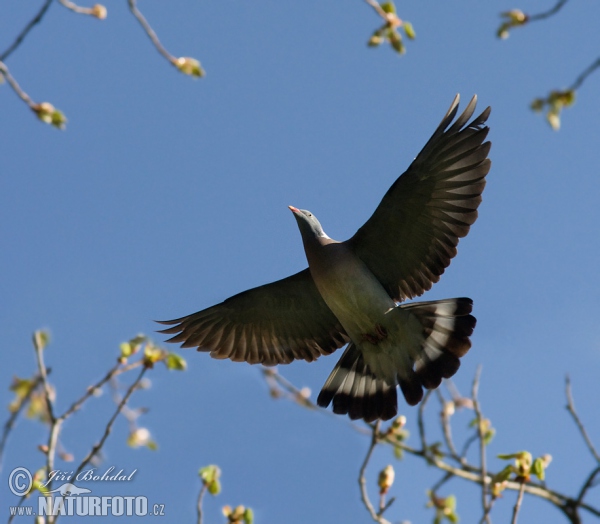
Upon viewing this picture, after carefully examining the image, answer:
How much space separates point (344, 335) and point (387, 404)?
93cm

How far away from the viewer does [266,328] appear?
22.7 ft

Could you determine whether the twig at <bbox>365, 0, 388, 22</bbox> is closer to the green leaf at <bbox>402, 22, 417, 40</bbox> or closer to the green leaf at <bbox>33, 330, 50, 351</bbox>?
the green leaf at <bbox>402, 22, 417, 40</bbox>

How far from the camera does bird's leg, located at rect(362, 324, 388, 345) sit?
6.11m

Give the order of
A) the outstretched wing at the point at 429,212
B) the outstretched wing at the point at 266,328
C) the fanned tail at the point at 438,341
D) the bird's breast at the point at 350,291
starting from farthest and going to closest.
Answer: the outstretched wing at the point at 266,328
the bird's breast at the point at 350,291
the fanned tail at the point at 438,341
the outstretched wing at the point at 429,212

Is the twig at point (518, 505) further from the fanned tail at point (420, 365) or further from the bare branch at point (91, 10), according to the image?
the bare branch at point (91, 10)

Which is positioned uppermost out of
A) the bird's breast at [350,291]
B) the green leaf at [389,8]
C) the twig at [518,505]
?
the green leaf at [389,8]

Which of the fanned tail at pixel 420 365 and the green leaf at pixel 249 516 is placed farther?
the fanned tail at pixel 420 365

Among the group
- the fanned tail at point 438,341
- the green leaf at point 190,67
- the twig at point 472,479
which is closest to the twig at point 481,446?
the twig at point 472,479

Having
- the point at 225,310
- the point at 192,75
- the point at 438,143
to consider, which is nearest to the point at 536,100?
the point at 438,143

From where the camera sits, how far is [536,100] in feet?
14.2

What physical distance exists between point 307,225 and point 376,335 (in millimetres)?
1125

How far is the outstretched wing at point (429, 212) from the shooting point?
5.82 metres

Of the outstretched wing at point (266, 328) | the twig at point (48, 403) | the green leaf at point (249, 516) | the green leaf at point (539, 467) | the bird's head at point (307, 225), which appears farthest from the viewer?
the outstretched wing at point (266, 328)

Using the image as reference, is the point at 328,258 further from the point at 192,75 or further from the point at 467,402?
the point at 192,75
